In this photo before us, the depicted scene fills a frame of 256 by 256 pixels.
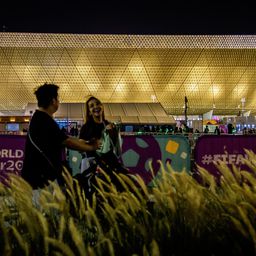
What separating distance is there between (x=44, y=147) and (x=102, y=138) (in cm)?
121

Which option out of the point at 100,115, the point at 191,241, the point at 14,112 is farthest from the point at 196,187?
the point at 14,112

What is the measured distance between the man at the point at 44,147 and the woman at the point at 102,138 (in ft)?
3.16

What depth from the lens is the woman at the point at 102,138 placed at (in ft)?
14.8

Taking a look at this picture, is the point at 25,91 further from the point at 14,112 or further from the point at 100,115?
the point at 100,115

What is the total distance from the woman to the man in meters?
0.96

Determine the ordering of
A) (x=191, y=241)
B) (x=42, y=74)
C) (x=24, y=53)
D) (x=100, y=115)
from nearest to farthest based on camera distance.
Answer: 1. (x=191, y=241)
2. (x=100, y=115)
3. (x=24, y=53)
4. (x=42, y=74)

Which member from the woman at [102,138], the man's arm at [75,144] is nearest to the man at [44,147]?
the man's arm at [75,144]

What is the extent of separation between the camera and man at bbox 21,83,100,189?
11.3 ft

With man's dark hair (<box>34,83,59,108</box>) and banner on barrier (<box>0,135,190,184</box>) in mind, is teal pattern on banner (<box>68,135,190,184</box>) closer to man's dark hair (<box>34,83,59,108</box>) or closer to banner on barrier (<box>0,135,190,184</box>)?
banner on barrier (<box>0,135,190,184</box>)

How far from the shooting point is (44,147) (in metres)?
3.46

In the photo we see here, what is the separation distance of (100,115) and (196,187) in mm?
2522

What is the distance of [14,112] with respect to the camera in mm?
63906

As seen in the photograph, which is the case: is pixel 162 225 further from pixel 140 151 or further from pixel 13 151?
pixel 13 151

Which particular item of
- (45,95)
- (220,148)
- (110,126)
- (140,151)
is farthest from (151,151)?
(45,95)
